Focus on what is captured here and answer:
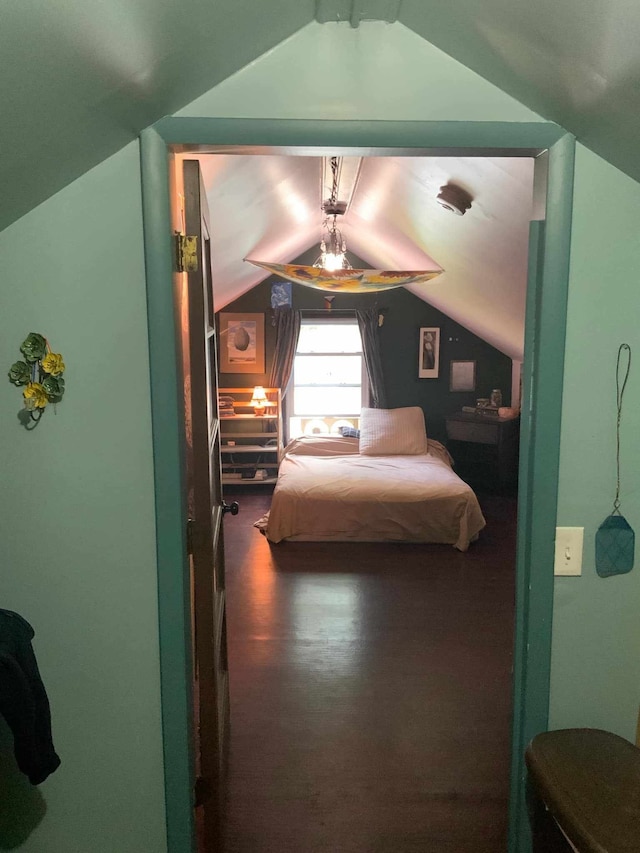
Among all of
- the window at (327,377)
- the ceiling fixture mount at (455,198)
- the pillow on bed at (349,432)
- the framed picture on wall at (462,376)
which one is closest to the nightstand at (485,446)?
the framed picture on wall at (462,376)

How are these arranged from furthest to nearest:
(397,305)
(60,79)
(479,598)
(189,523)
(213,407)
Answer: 1. (397,305)
2. (479,598)
3. (213,407)
4. (189,523)
5. (60,79)

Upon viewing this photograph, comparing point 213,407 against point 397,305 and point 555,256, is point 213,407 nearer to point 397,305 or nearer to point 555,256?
point 555,256

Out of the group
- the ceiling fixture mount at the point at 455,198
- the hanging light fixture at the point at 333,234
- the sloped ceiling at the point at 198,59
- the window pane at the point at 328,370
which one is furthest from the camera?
Answer: the window pane at the point at 328,370

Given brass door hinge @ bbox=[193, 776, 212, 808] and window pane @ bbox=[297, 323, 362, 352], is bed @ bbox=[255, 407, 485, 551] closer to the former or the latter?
window pane @ bbox=[297, 323, 362, 352]

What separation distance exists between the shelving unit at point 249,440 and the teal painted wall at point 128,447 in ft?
16.4

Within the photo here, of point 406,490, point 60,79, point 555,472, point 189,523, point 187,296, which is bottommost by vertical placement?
point 406,490

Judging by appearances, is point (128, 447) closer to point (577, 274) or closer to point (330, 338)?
point (577, 274)

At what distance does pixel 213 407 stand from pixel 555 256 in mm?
1275

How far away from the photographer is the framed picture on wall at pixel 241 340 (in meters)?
6.88

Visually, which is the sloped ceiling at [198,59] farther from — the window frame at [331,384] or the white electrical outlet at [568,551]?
the window frame at [331,384]

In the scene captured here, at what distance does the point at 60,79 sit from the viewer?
1095 mm

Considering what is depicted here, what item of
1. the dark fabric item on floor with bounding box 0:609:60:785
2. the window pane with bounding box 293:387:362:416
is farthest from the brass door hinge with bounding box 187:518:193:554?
the window pane with bounding box 293:387:362:416

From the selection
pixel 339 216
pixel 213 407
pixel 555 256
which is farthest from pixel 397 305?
pixel 555 256

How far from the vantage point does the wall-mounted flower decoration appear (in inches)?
58.2
